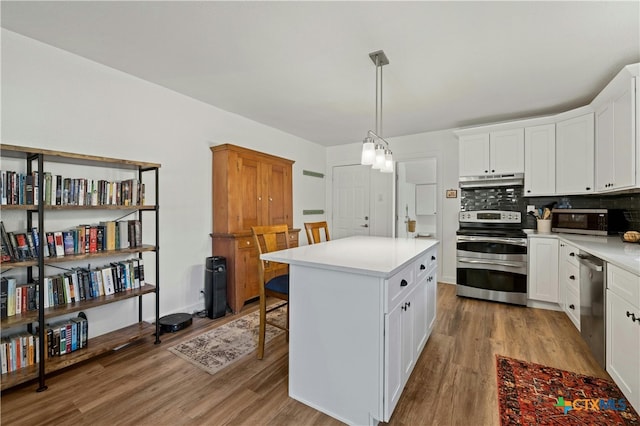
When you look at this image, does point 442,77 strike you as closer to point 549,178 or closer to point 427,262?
point 427,262

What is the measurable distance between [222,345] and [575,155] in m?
4.38

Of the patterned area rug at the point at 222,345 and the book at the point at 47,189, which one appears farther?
the patterned area rug at the point at 222,345

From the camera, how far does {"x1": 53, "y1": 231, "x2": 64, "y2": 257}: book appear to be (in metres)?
2.12

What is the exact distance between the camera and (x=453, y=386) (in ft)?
6.42

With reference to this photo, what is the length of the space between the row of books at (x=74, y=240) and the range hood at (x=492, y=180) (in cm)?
413

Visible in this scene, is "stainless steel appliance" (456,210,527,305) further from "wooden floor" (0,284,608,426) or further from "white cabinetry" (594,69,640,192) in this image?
"white cabinetry" (594,69,640,192)

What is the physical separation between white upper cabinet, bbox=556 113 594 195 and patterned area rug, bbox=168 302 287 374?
3.72 meters

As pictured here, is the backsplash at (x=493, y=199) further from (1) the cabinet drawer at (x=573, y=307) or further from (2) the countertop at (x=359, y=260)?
(2) the countertop at (x=359, y=260)

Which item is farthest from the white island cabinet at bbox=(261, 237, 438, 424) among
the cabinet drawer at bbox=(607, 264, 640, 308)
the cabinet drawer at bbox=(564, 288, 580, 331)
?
the cabinet drawer at bbox=(564, 288, 580, 331)

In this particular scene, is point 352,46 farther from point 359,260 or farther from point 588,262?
point 588,262

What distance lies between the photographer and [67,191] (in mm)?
2168

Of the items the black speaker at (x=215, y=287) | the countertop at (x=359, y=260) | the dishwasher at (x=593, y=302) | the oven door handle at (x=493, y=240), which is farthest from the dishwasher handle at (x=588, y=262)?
the black speaker at (x=215, y=287)

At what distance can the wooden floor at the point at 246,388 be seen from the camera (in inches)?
65.4

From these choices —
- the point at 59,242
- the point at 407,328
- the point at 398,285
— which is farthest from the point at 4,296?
the point at 407,328
